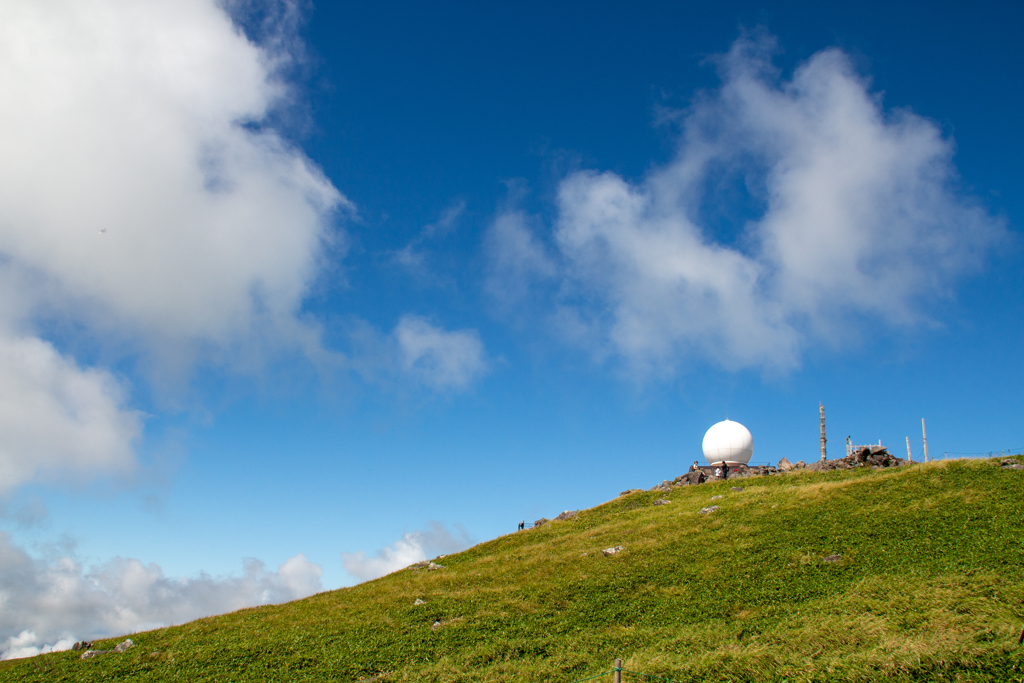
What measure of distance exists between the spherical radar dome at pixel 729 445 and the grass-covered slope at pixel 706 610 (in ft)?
90.8

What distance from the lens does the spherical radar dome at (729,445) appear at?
79.1m

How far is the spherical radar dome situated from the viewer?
79.1 m

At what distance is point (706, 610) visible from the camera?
3080 cm

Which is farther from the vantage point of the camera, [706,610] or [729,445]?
[729,445]

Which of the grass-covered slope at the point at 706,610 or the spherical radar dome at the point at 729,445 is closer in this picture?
the grass-covered slope at the point at 706,610

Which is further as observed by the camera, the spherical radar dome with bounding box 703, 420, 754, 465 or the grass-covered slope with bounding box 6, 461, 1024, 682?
the spherical radar dome with bounding box 703, 420, 754, 465

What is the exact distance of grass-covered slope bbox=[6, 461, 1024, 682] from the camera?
22.6 metres

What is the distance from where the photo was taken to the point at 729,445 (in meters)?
79.3

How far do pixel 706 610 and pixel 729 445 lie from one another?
171ft

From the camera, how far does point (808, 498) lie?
4875 cm

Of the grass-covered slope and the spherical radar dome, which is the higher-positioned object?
the spherical radar dome

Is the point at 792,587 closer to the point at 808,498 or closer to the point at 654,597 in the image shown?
the point at 654,597

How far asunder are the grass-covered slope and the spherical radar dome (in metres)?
27.7

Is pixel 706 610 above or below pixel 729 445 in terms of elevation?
below
